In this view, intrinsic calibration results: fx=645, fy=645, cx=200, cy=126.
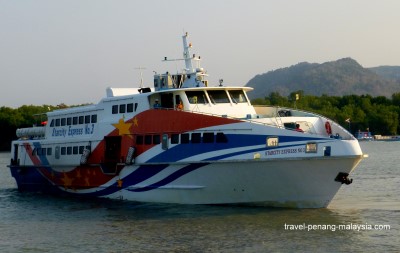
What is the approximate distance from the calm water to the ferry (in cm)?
60

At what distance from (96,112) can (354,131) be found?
10714cm

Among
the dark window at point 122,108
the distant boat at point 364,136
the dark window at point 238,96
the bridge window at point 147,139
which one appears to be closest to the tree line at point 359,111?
the distant boat at point 364,136

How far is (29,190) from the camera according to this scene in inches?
1230

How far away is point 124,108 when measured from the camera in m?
25.0

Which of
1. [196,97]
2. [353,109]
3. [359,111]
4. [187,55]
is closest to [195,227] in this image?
[196,97]

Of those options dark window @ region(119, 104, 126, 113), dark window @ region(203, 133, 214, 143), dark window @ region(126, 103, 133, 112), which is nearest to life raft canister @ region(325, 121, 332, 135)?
dark window @ region(203, 133, 214, 143)

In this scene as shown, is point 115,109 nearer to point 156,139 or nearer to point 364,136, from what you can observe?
point 156,139

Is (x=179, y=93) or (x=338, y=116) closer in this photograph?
(x=179, y=93)

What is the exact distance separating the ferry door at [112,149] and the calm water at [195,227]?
168 cm

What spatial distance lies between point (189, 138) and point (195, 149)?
1.62 ft

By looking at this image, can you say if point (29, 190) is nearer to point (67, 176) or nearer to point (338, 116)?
point (67, 176)

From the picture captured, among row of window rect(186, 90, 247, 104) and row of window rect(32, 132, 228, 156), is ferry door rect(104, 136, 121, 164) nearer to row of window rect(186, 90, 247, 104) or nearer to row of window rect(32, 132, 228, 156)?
row of window rect(32, 132, 228, 156)

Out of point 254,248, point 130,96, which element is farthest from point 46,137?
point 254,248

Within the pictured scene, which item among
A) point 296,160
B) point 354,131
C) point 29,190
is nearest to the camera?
point 296,160
